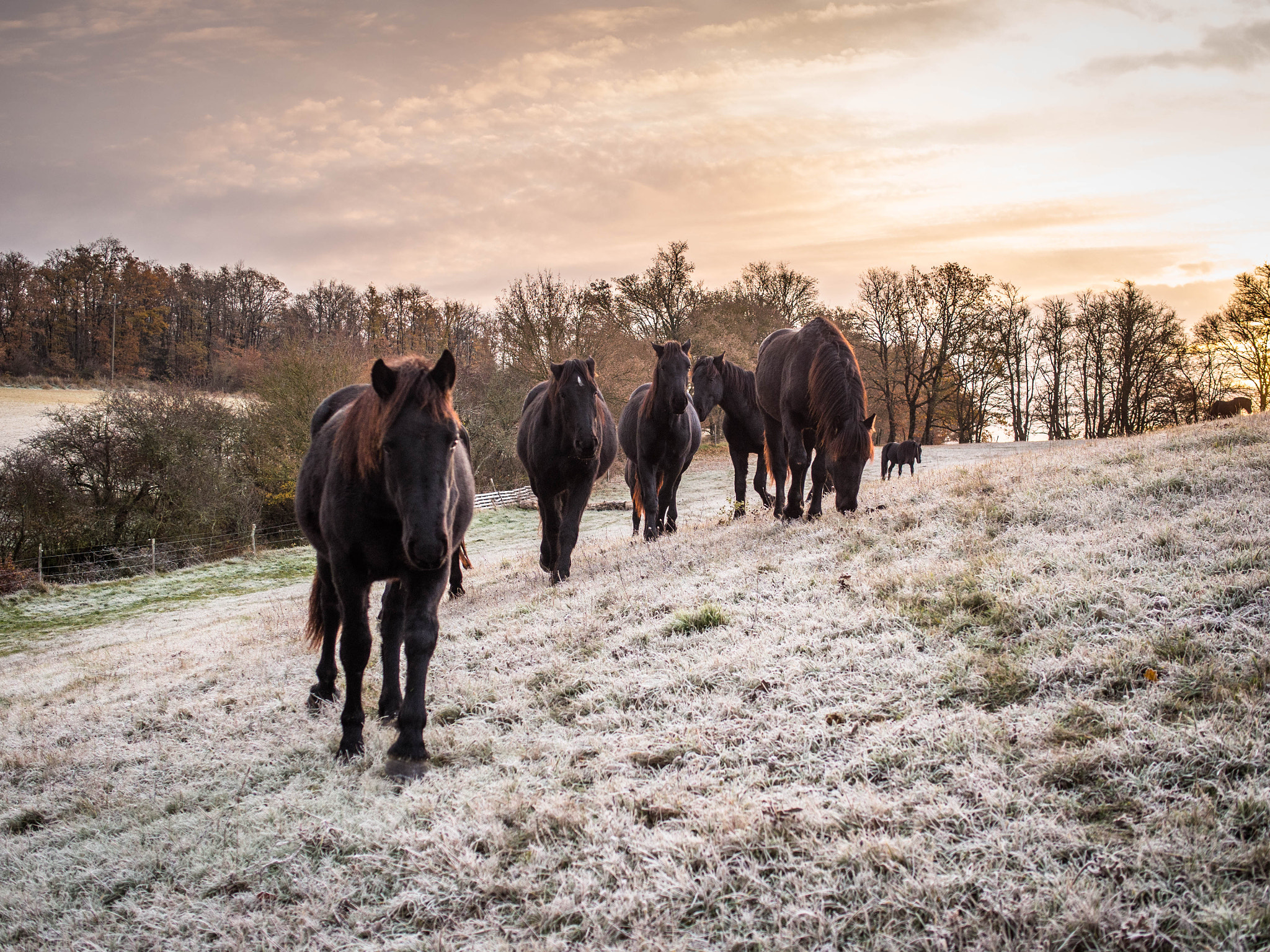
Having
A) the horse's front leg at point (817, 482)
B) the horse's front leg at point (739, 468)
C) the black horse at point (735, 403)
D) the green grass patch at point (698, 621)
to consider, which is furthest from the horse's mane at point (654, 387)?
the green grass patch at point (698, 621)

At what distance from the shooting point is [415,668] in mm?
3998

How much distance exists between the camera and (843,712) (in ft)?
12.1

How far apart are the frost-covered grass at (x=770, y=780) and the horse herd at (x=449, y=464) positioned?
2.06 feet

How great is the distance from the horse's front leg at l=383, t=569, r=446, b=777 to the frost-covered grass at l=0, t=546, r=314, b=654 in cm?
1522

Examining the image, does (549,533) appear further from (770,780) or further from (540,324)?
(540,324)

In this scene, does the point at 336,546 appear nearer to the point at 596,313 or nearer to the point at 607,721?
the point at 607,721

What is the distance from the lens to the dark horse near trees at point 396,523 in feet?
12.1

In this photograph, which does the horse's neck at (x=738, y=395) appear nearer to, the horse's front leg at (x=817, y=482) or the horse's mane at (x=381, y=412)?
the horse's front leg at (x=817, y=482)

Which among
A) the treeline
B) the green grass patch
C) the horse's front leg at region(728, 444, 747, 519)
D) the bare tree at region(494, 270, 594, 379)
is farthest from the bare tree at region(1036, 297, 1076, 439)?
the green grass patch

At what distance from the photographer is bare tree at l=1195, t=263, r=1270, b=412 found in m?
26.5

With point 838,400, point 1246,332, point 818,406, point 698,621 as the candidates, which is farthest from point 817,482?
point 1246,332

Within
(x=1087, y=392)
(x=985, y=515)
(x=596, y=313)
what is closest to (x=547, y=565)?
(x=985, y=515)

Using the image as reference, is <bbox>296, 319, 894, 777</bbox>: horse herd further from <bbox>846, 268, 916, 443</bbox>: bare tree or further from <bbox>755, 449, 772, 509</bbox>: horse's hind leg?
<bbox>846, 268, 916, 443</bbox>: bare tree

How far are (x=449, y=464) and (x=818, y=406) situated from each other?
564cm
